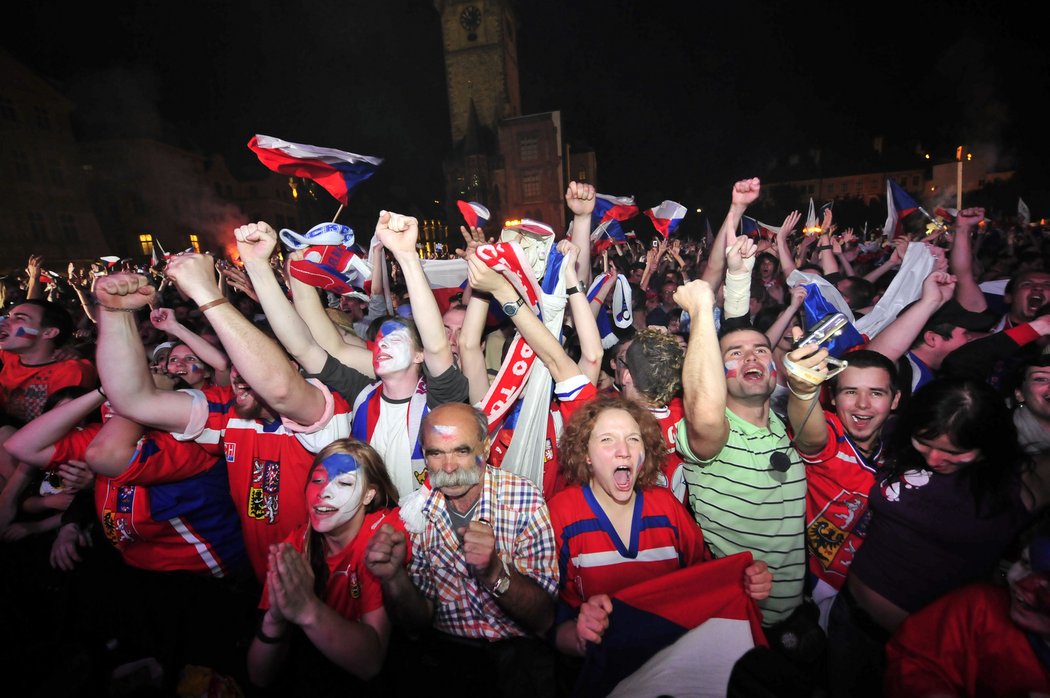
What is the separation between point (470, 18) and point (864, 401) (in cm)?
5885

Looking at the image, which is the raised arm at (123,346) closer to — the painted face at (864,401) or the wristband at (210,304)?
the wristband at (210,304)

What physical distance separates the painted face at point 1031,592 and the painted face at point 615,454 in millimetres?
1384

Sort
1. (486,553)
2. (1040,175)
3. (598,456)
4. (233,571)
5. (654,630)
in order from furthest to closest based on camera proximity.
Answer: (1040,175) < (233,571) < (598,456) < (654,630) < (486,553)

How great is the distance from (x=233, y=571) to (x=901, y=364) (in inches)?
201

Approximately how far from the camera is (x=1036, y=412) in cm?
266

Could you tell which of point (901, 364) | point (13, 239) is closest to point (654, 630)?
point (901, 364)

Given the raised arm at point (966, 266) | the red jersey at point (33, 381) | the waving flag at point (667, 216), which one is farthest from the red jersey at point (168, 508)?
the raised arm at point (966, 266)

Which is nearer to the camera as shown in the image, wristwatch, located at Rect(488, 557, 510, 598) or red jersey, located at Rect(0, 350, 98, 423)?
wristwatch, located at Rect(488, 557, 510, 598)

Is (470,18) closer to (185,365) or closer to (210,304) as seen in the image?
(185,365)

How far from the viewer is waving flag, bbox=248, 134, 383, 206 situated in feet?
13.2

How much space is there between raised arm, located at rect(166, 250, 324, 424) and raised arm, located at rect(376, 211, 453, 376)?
2.34 feet

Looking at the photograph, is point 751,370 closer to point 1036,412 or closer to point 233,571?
point 1036,412

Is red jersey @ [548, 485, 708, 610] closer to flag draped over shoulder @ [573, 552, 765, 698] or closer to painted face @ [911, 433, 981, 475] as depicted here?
flag draped over shoulder @ [573, 552, 765, 698]

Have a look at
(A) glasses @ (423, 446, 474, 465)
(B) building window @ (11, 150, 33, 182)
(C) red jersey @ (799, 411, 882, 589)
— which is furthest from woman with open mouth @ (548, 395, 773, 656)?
(B) building window @ (11, 150, 33, 182)
